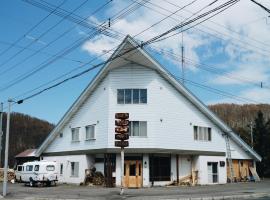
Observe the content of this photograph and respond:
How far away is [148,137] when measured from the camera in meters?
35.3

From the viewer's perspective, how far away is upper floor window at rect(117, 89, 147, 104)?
35938 millimetres

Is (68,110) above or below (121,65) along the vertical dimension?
below

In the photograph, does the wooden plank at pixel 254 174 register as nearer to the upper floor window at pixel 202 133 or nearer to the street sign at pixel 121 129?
the upper floor window at pixel 202 133

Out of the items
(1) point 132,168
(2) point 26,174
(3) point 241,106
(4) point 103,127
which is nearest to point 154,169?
(1) point 132,168

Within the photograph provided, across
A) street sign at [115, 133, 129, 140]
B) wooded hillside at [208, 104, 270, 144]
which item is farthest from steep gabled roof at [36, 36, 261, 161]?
wooded hillside at [208, 104, 270, 144]

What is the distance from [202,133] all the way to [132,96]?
8.74m

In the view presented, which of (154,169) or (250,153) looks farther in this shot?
(250,153)

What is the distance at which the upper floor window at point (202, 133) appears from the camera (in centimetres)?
3950

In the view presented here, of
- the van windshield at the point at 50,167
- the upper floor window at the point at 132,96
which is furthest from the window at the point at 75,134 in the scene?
the upper floor window at the point at 132,96

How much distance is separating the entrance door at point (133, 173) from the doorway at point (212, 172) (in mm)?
8334

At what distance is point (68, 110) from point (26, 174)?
7.37 m

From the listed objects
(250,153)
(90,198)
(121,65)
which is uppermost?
(121,65)

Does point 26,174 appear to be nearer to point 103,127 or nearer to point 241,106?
point 103,127

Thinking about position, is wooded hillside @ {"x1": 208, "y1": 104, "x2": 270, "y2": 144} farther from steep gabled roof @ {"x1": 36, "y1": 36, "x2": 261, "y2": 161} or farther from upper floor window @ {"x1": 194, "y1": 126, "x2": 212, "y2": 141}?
upper floor window @ {"x1": 194, "y1": 126, "x2": 212, "y2": 141}
